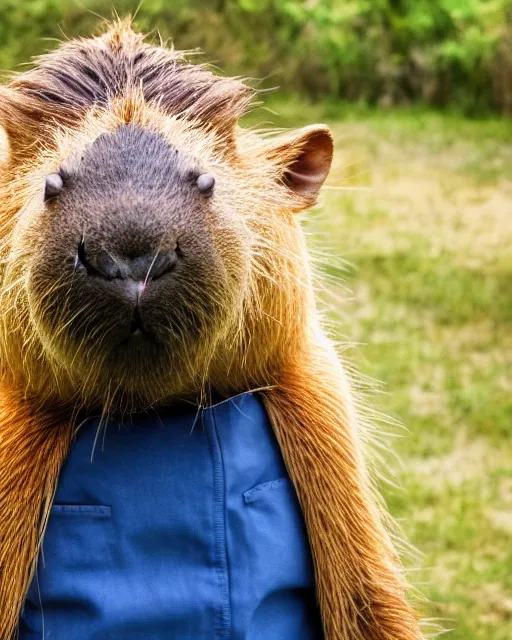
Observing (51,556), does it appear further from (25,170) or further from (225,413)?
(25,170)

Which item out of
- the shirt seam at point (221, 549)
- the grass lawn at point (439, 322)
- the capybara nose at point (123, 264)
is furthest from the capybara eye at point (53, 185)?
the grass lawn at point (439, 322)

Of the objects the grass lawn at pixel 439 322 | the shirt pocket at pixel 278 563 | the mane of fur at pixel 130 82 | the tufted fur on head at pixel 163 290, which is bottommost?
the grass lawn at pixel 439 322

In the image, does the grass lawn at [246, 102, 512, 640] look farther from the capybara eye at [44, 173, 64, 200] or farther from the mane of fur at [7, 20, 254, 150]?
the capybara eye at [44, 173, 64, 200]

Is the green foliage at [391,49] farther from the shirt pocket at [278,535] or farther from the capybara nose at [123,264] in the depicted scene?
the capybara nose at [123,264]

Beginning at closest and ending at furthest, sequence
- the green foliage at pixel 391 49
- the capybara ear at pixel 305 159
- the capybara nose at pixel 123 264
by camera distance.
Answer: the capybara nose at pixel 123 264
the capybara ear at pixel 305 159
the green foliage at pixel 391 49

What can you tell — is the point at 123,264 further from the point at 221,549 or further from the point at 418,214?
the point at 418,214

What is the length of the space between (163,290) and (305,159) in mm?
550

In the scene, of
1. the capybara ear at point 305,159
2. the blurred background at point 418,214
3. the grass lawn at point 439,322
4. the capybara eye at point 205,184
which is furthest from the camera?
the blurred background at point 418,214

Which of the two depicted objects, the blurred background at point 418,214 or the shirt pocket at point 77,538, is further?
the blurred background at point 418,214

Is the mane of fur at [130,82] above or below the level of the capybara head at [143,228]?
above

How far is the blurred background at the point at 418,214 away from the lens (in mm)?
4594

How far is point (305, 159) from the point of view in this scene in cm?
209

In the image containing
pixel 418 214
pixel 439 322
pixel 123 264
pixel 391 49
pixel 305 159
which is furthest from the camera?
pixel 391 49

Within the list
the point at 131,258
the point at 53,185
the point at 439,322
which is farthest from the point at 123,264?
the point at 439,322
